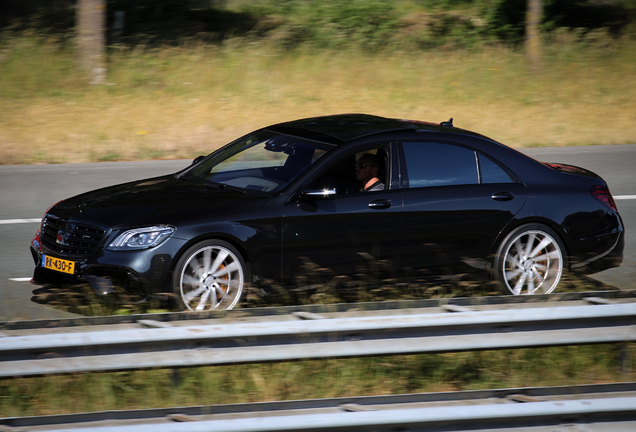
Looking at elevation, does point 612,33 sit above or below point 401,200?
above

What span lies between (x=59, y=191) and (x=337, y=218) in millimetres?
6244

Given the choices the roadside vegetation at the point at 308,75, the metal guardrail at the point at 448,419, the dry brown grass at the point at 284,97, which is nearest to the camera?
the metal guardrail at the point at 448,419

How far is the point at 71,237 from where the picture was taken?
577cm

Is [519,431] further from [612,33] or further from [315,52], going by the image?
[612,33]

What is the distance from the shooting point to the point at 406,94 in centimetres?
1959

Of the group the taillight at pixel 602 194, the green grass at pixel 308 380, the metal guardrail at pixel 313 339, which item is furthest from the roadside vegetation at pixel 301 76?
the metal guardrail at pixel 313 339

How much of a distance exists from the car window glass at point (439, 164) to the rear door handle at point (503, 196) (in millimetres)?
192

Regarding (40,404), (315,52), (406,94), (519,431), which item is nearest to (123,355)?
(40,404)

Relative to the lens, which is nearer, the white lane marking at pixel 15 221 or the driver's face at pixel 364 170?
the driver's face at pixel 364 170

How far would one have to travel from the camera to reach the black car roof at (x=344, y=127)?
6.36 metres

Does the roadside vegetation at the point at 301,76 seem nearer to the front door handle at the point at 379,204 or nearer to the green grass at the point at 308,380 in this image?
the front door handle at the point at 379,204

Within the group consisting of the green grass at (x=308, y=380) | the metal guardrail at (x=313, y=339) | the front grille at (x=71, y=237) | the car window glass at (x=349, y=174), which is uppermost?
the car window glass at (x=349, y=174)

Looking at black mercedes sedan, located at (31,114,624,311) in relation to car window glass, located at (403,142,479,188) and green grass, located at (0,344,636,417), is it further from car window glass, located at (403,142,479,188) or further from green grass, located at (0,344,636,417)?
green grass, located at (0,344,636,417)

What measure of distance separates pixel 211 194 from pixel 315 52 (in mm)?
16754
